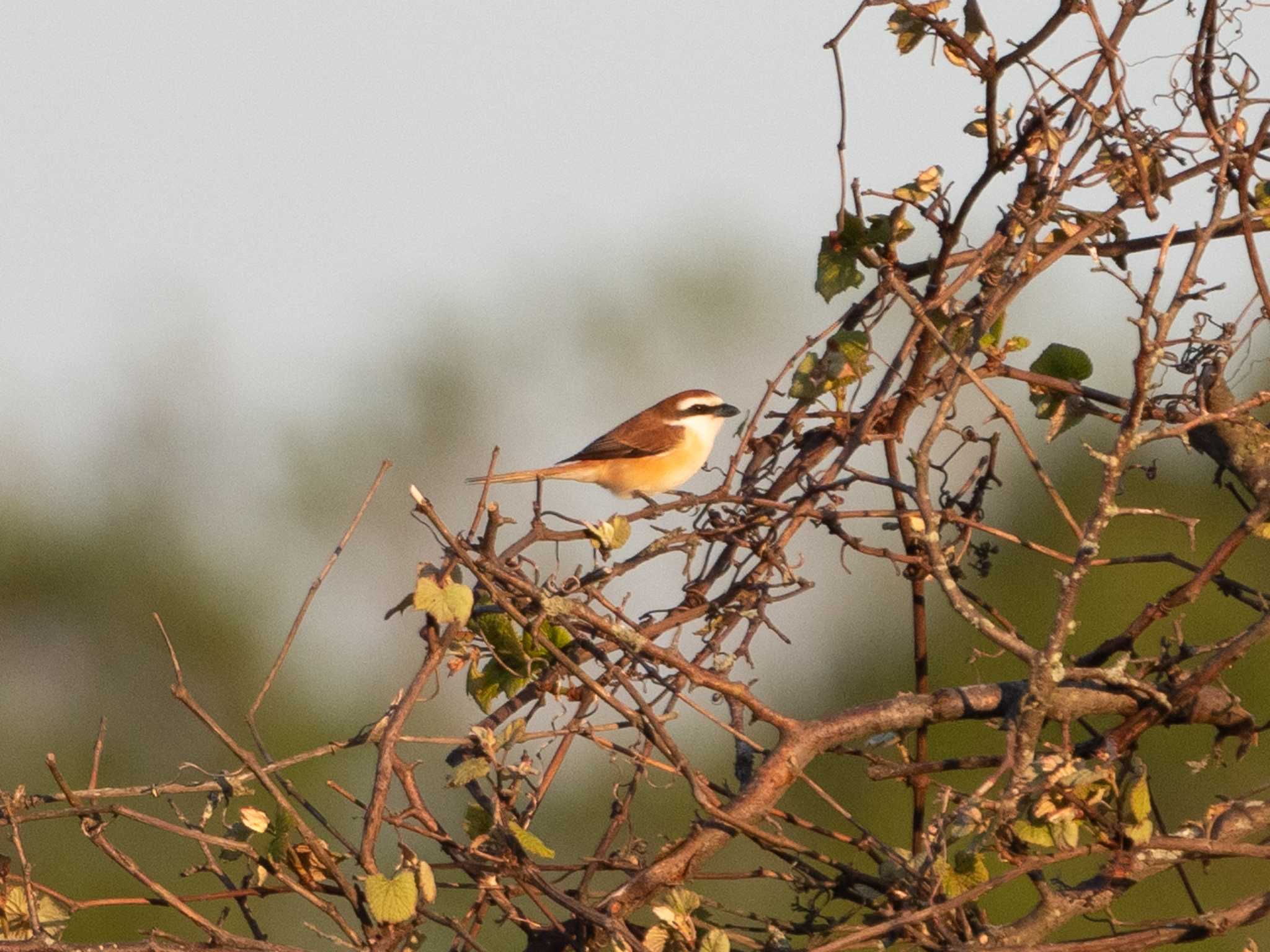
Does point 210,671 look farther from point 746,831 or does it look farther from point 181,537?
point 746,831

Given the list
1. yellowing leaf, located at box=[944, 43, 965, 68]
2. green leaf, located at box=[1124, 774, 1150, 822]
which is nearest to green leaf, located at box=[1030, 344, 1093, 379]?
yellowing leaf, located at box=[944, 43, 965, 68]

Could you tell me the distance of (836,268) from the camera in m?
2.91

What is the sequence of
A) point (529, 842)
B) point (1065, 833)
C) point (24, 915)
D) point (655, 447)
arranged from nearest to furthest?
point (1065, 833) < point (529, 842) < point (24, 915) < point (655, 447)

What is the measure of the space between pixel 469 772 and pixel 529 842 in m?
0.15

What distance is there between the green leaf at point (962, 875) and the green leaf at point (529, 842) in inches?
24.7

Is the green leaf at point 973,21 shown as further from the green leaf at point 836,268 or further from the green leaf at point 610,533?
the green leaf at point 610,533

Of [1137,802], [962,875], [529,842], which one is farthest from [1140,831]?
[529,842]

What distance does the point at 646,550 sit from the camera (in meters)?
2.68

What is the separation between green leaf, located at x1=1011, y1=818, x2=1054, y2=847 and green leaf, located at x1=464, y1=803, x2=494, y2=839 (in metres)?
0.84

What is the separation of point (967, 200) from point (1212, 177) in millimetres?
554

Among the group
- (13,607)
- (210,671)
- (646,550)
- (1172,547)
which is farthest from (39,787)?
(646,550)

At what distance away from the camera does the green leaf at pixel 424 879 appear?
2.12 meters

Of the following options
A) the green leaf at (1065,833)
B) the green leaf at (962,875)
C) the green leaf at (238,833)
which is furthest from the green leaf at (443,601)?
the green leaf at (1065,833)

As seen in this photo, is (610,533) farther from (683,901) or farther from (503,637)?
(683,901)
